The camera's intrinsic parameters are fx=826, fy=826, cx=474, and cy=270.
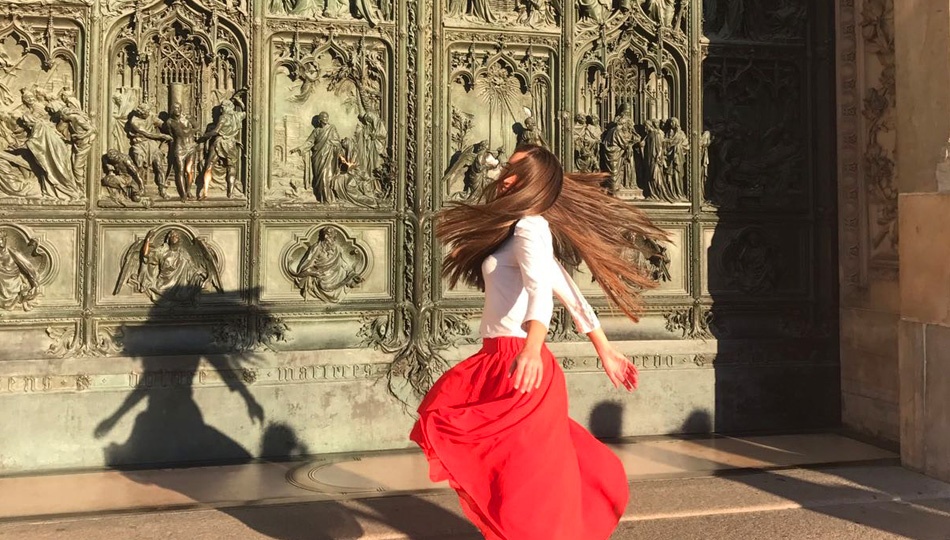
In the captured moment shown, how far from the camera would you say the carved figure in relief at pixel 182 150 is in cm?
750

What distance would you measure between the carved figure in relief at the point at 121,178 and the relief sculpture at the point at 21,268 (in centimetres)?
78

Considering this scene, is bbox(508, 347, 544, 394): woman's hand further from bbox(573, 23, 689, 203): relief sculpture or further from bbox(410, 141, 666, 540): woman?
bbox(573, 23, 689, 203): relief sculpture

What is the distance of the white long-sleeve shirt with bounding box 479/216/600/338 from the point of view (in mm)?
3977

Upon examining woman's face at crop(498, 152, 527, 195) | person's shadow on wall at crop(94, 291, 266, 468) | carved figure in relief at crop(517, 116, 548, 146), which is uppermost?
carved figure in relief at crop(517, 116, 548, 146)

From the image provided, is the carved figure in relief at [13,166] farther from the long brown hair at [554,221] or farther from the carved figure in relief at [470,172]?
the long brown hair at [554,221]

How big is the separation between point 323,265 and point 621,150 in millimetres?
3240

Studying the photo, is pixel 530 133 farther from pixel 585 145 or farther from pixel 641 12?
pixel 641 12

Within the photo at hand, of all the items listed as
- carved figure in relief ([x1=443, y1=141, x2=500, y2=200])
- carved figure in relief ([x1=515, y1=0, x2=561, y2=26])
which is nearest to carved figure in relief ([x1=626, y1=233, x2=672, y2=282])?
carved figure in relief ([x1=443, y1=141, x2=500, y2=200])

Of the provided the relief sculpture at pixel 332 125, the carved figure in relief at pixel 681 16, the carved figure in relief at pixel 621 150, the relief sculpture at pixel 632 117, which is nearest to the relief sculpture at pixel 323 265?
the relief sculpture at pixel 332 125

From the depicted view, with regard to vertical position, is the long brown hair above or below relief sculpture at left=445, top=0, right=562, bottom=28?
below

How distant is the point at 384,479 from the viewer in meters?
6.69

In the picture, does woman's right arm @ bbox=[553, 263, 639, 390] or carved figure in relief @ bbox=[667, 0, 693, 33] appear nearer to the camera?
woman's right arm @ bbox=[553, 263, 639, 390]

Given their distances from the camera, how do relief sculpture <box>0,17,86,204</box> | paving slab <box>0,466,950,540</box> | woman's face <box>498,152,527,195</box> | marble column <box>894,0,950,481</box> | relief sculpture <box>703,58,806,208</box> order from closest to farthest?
woman's face <box>498,152,527,195</box> < paving slab <box>0,466,950,540</box> < marble column <box>894,0,950,481</box> < relief sculpture <box>0,17,86,204</box> < relief sculpture <box>703,58,806,208</box>

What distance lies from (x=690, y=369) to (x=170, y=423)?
5.05m
